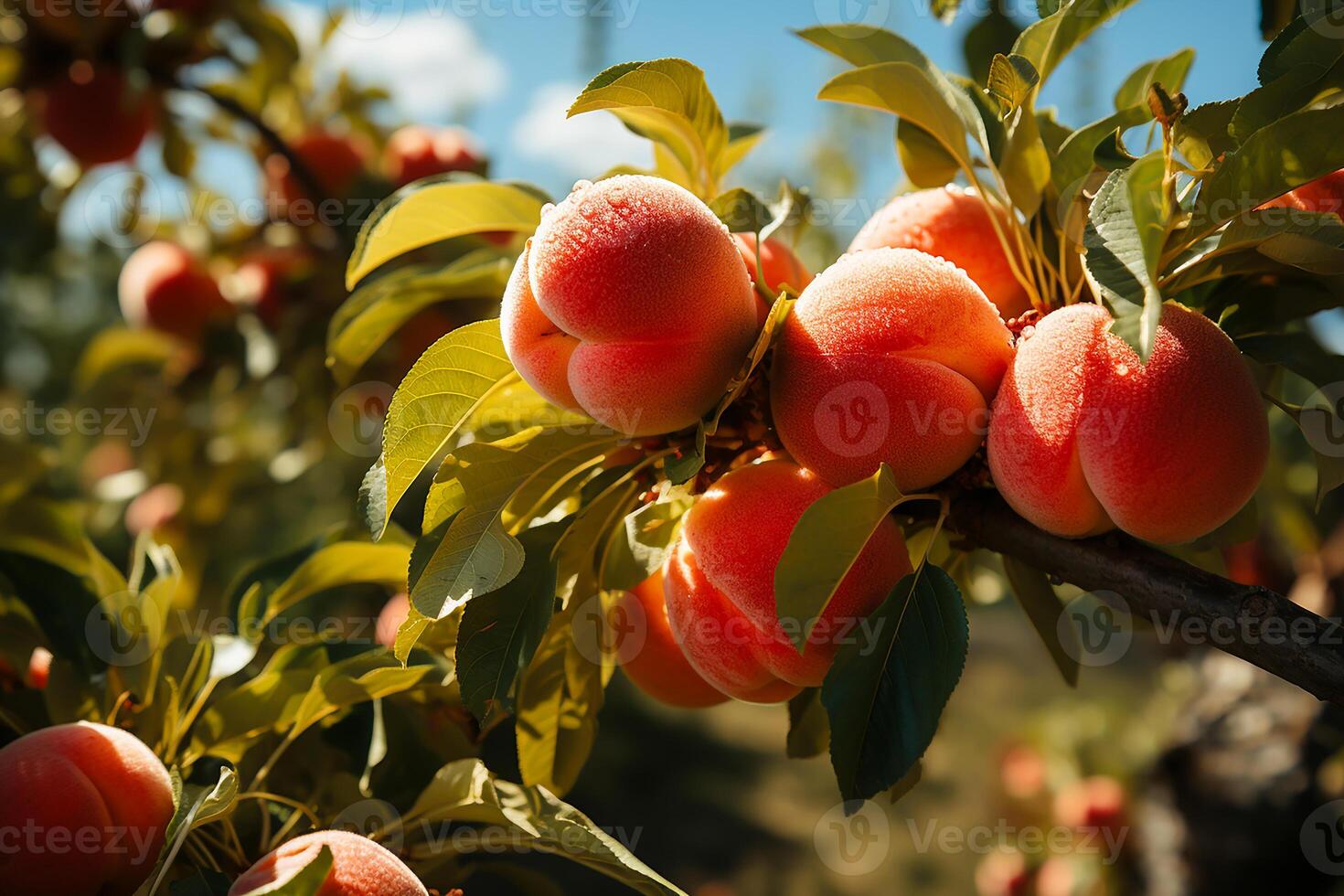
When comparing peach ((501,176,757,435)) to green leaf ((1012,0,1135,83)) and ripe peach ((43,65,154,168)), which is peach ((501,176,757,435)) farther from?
ripe peach ((43,65,154,168))

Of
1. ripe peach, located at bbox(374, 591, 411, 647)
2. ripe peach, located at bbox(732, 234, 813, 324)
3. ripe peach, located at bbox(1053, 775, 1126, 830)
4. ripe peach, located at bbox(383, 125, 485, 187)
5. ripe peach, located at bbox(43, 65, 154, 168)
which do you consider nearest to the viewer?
ripe peach, located at bbox(732, 234, 813, 324)

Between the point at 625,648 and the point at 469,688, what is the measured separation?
0.12 m

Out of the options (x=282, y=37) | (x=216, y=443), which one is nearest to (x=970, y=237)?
(x=282, y=37)

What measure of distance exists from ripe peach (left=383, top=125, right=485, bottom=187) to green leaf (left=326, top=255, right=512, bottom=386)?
828 mm

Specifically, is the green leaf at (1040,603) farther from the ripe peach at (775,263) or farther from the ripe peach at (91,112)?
the ripe peach at (91,112)

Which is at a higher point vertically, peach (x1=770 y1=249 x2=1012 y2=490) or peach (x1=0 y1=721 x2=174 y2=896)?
peach (x1=770 y1=249 x2=1012 y2=490)

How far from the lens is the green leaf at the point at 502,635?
524mm

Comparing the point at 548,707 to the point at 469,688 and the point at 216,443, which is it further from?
the point at 216,443

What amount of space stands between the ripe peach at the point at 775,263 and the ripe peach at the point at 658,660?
20 cm

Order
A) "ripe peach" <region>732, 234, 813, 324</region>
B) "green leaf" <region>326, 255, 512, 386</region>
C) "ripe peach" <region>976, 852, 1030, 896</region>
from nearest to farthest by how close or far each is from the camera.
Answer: "ripe peach" <region>732, 234, 813, 324</region>
"green leaf" <region>326, 255, 512, 386</region>
"ripe peach" <region>976, 852, 1030, 896</region>

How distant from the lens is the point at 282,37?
4.75 feet

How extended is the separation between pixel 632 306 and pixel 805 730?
0.33 metres

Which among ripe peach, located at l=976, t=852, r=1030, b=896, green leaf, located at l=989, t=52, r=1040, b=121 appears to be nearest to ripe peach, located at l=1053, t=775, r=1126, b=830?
ripe peach, located at l=976, t=852, r=1030, b=896

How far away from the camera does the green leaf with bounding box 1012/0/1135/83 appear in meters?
0.56
